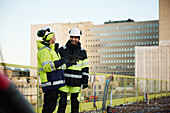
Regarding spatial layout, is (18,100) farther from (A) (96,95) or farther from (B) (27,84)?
(A) (96,95)

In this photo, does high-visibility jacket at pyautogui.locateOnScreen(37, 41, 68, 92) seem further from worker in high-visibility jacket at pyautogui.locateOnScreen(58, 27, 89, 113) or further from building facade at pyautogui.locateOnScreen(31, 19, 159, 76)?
building facade at pyautogui.locateOnScreen(31, 19, 159, 76)

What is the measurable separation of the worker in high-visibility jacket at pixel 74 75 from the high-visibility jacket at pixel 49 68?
0.76ft

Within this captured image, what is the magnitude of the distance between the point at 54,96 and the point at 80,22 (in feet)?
491

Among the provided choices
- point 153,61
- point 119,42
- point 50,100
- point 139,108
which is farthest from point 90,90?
point 119,42

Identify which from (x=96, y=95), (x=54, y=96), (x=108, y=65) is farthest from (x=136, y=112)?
(x=108, y=65)

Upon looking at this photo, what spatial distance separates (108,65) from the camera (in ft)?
433

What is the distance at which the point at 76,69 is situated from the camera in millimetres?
3721

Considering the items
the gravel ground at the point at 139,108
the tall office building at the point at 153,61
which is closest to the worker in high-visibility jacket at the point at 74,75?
the gravel ground at the point at 139,108

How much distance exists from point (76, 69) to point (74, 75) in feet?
0.29

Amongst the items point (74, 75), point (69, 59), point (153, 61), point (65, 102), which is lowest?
point (153, 61)

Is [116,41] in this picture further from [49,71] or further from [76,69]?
[49,71]

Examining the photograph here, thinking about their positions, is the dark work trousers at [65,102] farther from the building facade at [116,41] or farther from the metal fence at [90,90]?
the building facade at [116,41]

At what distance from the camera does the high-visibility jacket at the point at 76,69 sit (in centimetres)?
366

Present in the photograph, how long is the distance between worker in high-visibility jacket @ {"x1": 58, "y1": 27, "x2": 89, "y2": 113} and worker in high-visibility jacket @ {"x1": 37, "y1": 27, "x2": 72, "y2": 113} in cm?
22
